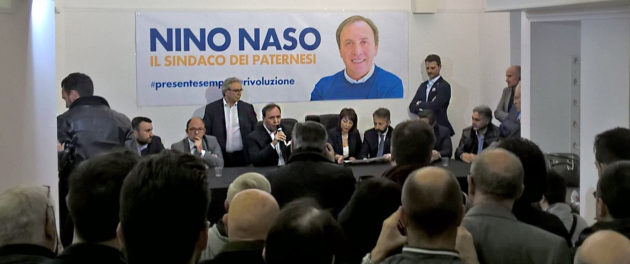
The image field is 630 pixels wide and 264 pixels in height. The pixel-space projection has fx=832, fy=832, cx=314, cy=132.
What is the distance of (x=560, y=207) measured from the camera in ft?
12.0

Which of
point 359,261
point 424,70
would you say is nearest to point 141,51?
point 424,70

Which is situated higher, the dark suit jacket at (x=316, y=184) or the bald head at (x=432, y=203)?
the bald head at (x=432, y=203)

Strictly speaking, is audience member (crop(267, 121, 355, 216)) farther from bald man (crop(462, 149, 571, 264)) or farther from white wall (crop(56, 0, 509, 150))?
white wall (crop(56, 0, 509, 150))

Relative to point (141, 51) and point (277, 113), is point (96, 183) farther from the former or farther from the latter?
point (141, 51)

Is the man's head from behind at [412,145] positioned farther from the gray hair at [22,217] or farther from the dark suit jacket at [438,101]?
the dark suit jacket at [438,101]

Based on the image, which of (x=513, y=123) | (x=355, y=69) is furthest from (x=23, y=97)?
(x=355, y=69)

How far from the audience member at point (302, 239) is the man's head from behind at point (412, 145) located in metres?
1.64

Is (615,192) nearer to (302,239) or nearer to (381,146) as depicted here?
(302,239)

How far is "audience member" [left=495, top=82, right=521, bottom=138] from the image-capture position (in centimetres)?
873

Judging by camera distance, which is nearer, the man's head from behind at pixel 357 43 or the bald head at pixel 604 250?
the bald head at pixel 604 250

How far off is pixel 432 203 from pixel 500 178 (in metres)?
0.54

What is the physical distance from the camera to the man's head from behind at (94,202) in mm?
2262

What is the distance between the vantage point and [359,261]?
3436 millimetres

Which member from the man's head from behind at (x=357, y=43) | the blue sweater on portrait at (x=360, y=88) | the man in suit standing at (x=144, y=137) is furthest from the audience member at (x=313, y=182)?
the man's head from behind at (x=357, y=43)
